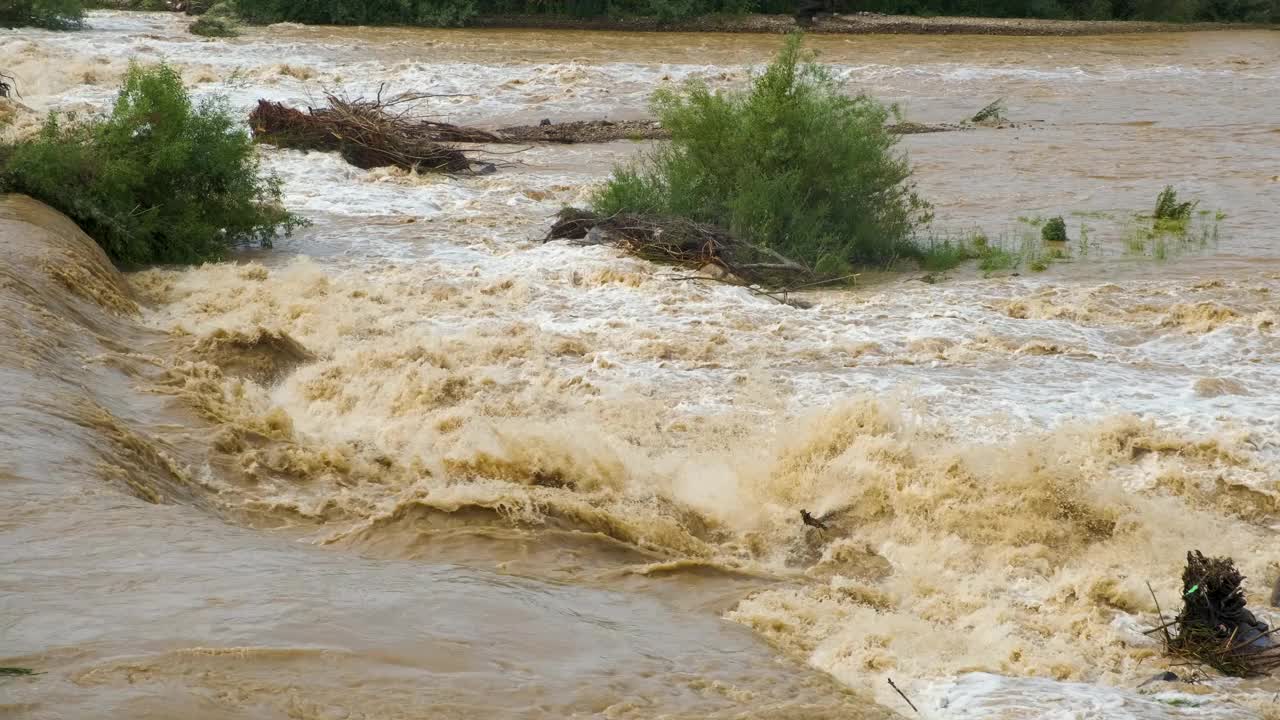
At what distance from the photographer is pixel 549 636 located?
14.8 ft

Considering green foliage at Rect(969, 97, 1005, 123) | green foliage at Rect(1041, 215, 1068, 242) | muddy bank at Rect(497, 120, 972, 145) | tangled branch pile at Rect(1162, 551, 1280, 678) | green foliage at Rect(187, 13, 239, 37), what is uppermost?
green foliage at Rect(187, 13, 239, 37)

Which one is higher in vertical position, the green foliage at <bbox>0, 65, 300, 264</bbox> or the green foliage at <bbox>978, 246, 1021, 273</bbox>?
the green foliage at <bbox>0, 65, 300, 264</bbox>

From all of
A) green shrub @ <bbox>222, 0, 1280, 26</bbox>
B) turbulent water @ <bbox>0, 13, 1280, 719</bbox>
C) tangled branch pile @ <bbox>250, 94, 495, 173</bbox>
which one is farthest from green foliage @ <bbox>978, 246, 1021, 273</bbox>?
green shrub @ <bbox>222, 0, 1280, 26</bbox>

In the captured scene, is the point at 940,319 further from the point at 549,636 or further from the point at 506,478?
the point at 549,636

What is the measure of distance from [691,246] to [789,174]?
1113 mm

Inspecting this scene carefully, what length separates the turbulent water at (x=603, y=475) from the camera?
423 cm

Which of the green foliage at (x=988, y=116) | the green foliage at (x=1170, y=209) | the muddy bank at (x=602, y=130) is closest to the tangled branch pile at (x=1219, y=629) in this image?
the green foliage at (x=1170, y=209)

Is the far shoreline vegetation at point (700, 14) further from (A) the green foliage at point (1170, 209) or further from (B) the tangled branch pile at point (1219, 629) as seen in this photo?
(B) the tangled branch pile at point (1219, 629)

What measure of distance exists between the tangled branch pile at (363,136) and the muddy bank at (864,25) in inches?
774

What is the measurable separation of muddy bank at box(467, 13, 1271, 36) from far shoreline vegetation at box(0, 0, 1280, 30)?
3 centimetres

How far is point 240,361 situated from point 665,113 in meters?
5.42

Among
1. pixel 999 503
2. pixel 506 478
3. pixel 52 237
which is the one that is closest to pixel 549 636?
pixel 506 478

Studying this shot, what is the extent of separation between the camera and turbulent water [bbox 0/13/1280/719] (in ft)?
13.9

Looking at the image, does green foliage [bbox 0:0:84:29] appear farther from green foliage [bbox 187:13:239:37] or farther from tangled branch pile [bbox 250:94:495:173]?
tangled branch pile [bbox 250:94:495:173]
